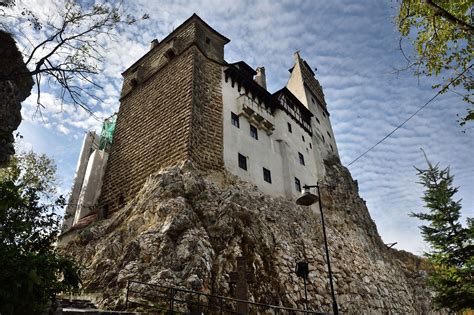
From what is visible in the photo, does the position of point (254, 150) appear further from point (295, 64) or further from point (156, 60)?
point (295, 64)

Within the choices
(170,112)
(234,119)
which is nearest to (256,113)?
(234,119)

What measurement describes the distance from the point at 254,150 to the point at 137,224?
8.56 m

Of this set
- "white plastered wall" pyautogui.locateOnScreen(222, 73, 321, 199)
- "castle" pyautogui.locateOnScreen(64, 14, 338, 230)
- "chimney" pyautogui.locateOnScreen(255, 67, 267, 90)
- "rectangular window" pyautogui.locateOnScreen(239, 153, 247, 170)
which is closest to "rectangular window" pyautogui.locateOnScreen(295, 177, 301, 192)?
"castle" pyautogui.locateOnScreen(64, 14, 338, 230)

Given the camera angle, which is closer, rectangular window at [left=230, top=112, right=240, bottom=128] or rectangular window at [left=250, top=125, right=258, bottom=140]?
rectangular window at [left=230, top=112, right=240, bottom=128]

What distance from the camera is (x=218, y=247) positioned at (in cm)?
1204

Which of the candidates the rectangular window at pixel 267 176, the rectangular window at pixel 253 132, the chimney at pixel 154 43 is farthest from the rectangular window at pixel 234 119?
the chimney at pixel 154 43

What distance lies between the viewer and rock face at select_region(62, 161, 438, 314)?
35.1 feet

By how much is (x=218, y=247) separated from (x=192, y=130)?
249 inches

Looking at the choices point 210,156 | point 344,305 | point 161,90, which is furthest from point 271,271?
point 161,90

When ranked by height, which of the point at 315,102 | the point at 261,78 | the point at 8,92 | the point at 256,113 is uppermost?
the point at 315,102

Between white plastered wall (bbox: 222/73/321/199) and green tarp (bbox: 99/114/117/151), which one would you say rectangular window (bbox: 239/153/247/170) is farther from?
green tarp (bbox: 99/114/117/151)

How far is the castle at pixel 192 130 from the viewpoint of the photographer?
53.7 ft

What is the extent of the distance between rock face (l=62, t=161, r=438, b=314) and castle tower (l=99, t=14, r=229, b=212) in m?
1.57

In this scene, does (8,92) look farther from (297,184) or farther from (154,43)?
(297,184)
